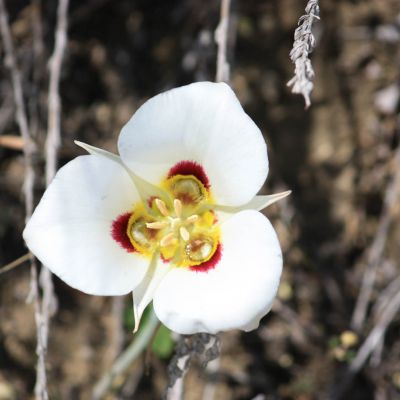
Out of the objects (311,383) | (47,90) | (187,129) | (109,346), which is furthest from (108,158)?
(311,383)

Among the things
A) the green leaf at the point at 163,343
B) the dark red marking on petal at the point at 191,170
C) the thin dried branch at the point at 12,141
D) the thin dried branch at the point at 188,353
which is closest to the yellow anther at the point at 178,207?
the dark red marking on petal at the point at 191,170

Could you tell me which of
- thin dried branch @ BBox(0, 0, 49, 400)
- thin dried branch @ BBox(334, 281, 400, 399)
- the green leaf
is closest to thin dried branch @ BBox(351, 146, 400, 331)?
thin dried branch @ BBox(334, 281, 400, 399)

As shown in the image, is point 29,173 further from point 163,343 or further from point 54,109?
point 163,343

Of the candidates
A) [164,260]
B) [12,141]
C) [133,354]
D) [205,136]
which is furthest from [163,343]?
[205,136]

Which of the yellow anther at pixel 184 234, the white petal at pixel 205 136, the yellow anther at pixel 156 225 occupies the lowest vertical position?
the yellow anther at pixel 184 234

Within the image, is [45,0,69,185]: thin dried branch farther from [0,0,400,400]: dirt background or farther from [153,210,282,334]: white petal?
[153,210,282,334]: white petal

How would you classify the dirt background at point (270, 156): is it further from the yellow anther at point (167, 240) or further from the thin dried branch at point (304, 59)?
the thin dried branch at point (304, 59)

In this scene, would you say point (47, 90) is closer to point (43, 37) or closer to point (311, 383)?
point (43, 37)
